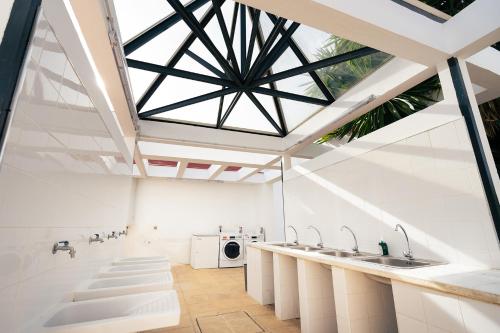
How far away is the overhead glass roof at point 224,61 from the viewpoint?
2416mm

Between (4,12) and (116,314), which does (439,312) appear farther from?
(4,12)

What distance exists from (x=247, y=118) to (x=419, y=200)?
9.14 feet

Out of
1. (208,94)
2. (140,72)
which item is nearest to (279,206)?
(208,94)

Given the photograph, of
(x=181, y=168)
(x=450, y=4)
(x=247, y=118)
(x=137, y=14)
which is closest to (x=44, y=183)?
(x=137, y=14)

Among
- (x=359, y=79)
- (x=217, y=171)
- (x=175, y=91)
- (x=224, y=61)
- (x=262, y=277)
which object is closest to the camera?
(x=224, y=61)

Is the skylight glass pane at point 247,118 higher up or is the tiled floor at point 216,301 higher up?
the skylight glass pane at point 247,118

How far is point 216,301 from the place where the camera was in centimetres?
368

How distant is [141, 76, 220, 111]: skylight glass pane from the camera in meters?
3.29

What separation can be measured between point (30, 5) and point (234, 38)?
265 centimetres

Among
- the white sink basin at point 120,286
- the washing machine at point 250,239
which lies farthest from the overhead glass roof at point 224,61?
the washing machine at point 250,239

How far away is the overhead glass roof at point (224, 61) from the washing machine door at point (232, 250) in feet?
13.4

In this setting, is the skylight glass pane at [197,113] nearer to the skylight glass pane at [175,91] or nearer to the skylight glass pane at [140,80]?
the skylight glass pane at [175,91]

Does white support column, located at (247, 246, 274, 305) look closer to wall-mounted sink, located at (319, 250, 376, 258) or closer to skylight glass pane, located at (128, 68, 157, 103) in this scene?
wall-mounted sink, located at (319, 250, 376, 258)

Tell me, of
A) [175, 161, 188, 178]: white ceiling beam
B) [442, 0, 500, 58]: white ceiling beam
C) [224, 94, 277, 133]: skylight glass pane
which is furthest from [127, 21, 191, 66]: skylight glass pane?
[175, 161, 188, 178]: white ceiling beam
